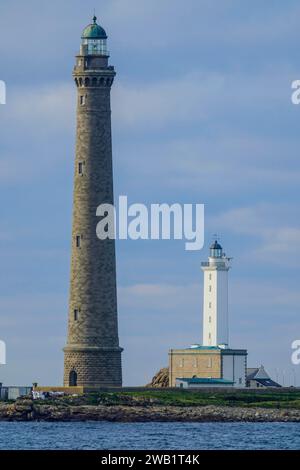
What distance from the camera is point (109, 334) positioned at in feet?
333

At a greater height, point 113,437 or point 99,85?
point 99,85

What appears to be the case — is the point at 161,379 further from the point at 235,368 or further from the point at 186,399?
the point at 186,399

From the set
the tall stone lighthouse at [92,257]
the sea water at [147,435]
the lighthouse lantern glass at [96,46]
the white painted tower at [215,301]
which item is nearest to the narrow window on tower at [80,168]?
the tall stone lighthouse at [92,257]

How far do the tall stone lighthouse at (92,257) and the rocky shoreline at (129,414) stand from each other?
14.4ft

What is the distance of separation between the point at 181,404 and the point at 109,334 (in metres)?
5.49

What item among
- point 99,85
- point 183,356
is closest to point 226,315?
point 183,356

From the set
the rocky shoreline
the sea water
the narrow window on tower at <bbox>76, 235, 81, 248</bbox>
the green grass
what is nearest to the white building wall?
the green grass

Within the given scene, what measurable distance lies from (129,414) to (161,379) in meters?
18.2

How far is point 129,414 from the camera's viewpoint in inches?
3846

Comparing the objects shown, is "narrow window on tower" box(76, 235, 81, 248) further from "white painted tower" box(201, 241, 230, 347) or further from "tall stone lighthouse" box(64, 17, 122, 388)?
"white painted tower" box(201, 241, 230, 347)

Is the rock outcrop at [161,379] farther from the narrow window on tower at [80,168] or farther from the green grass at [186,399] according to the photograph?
the narrow window on tower at [80,168]

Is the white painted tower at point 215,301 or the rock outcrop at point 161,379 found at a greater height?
the white painted tower at point 215,301

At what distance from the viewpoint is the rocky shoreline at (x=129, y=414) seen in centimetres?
A: 9725
